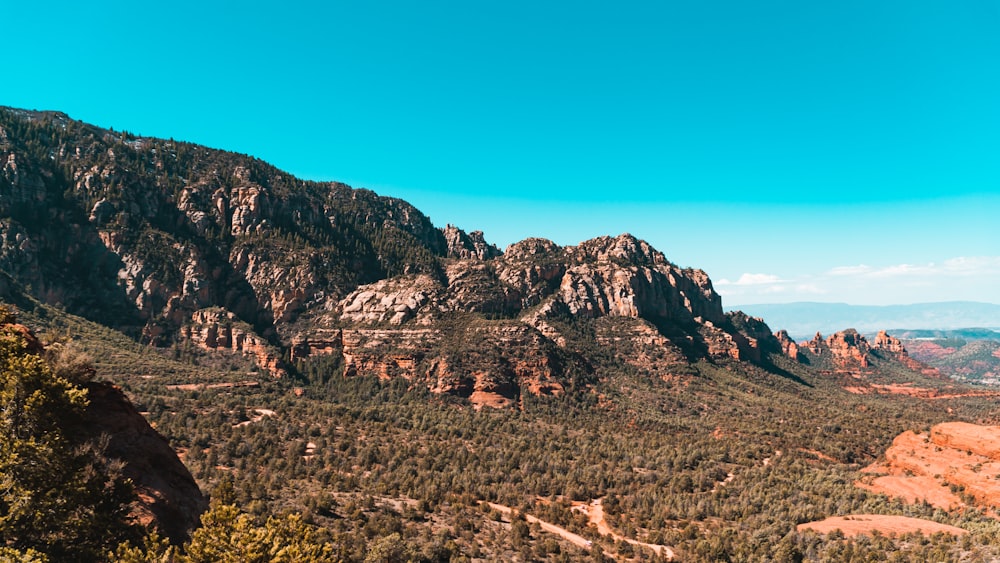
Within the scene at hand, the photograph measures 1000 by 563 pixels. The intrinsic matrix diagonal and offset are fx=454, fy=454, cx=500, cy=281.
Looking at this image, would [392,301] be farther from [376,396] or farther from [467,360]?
[467,360]

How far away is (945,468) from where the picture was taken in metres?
59.1

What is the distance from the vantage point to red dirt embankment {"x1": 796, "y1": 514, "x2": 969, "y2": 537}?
42219mm

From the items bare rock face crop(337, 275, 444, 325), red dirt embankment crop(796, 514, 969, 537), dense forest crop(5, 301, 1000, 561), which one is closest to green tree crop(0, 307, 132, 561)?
dense forest crop(5, 301, 1000, 561)

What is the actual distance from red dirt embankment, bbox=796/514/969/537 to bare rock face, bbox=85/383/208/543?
53.6m

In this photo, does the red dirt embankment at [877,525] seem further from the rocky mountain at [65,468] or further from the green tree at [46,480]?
the green tree at [46,480]

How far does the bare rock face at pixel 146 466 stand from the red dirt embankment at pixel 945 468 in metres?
74.2

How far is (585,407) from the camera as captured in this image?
393ft

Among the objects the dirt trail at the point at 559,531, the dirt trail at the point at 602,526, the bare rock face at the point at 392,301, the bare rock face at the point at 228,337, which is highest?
the bare rock face at the point at 392,301

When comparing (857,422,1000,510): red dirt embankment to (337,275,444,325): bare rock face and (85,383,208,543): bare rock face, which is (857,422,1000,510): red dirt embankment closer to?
(85,383,208,543): bare rock face

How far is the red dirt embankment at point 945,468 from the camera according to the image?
174 feet

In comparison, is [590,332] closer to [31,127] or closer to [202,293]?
[202,293]

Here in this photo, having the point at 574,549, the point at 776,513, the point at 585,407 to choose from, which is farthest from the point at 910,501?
the point at 585,407

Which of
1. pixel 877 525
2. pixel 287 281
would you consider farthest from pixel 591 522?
pixel 287 281

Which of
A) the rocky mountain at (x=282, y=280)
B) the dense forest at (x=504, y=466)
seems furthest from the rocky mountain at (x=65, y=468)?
the rocky mountain at (x=282, y=280)
